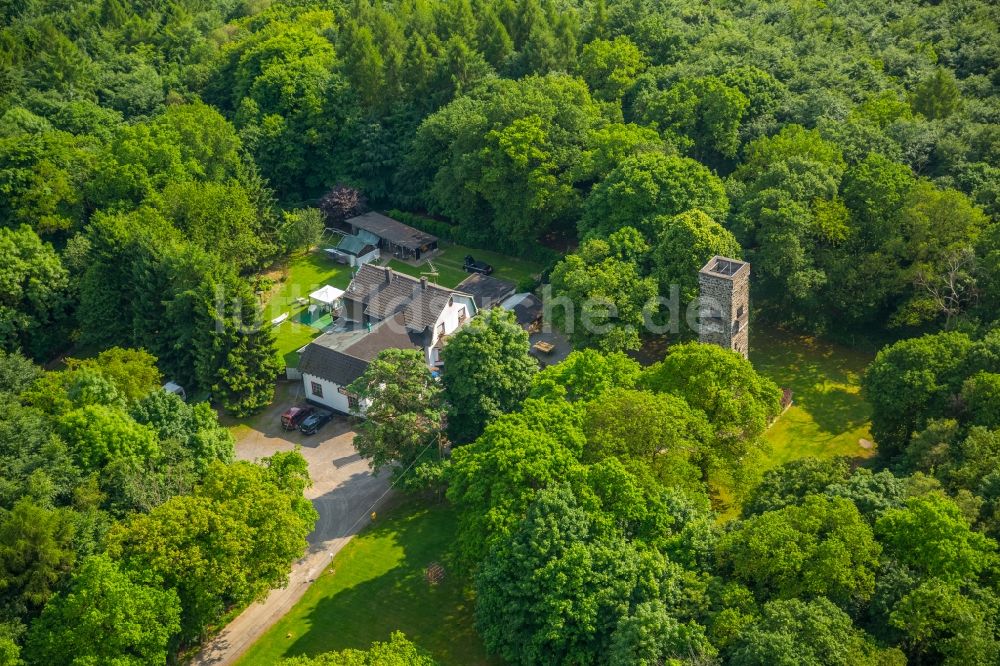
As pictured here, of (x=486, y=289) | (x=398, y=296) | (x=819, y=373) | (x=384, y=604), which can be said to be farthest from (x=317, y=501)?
(x=819, y=373)

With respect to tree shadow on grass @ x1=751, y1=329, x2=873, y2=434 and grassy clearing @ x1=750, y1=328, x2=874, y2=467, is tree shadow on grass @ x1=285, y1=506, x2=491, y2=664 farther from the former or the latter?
tree shadow on grass @ x1=751, y1=329, x2=873, y2=434

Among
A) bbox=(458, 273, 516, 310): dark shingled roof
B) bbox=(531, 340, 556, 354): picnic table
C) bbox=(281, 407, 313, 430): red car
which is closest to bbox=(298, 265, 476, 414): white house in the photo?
bbox=(281, 407, 313, 430): red car

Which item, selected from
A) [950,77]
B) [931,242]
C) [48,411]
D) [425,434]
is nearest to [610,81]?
[950,77]

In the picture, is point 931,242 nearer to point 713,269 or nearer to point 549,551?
point 713,269

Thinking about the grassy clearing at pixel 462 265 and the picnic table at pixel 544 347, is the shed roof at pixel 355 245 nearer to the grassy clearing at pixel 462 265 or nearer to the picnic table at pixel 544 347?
the grassy clearing at pixel 462 265

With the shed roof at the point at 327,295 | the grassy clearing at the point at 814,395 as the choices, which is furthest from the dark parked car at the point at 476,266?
the grassy clearing at the point at 814,395
